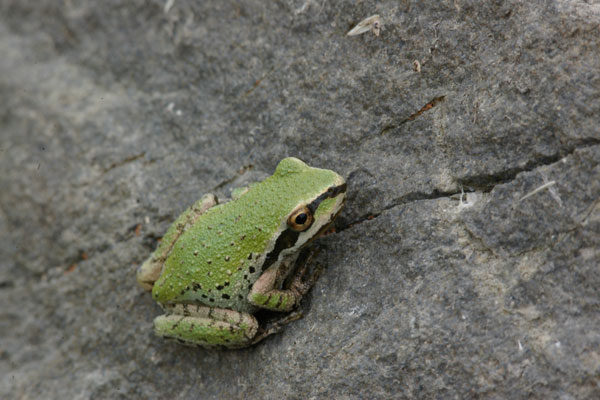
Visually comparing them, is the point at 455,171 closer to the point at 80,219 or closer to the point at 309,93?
the point at 309,93

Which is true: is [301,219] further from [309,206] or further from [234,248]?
[234,248]

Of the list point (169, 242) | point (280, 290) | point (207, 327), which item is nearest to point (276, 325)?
point (280, 290)

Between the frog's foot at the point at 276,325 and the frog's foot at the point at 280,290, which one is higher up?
the frog's foot at the point at 280,290

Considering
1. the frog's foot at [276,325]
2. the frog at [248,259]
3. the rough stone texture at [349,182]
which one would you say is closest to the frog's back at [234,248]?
the frog at [248,259]

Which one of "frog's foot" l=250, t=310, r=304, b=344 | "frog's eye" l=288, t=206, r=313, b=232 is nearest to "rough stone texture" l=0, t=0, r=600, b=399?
"frog's foot" l=250, t=310, r=304, b=344

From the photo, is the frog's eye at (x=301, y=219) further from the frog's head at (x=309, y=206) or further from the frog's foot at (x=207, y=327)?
the frog's foot at (x=207, y=327)

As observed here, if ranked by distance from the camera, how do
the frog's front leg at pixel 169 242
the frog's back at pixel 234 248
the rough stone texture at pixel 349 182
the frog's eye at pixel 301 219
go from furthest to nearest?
the frog's front leg at pixel 169 242, the frog's back at pixel 234 248, the frog's eye at pixel 301 219, the rough stone texture at pixel 349 182
